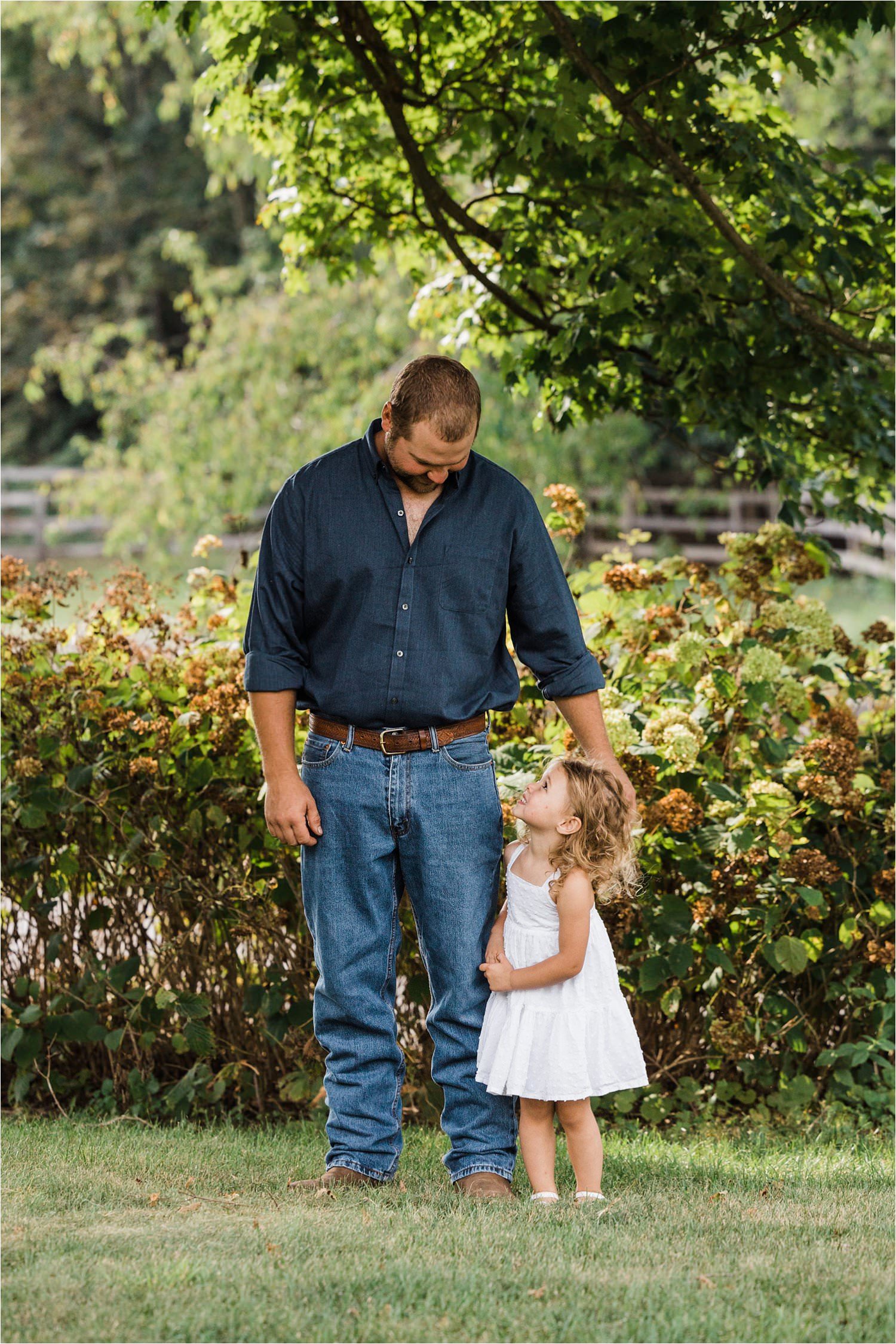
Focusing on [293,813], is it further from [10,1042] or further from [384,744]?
[10,1042]

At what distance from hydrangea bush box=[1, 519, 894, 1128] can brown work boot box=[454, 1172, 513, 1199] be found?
2.27 ft

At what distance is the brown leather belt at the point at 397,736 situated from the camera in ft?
9.46

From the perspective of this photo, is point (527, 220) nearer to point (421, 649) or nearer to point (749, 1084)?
point (421, 649)

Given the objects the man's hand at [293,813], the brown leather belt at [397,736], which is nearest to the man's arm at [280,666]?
the man's hand at [293,813]

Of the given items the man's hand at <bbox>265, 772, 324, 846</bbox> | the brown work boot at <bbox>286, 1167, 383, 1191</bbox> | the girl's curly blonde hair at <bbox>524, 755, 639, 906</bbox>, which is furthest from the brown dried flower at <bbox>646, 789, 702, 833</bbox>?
the brown work boot at <bbox>286, 1167, 383, 1191</bbox>

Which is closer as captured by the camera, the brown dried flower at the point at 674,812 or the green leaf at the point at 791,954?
the brown dried flower at the point at 674,812

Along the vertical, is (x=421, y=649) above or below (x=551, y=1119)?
above

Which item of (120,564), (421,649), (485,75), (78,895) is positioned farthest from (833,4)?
(78,895)

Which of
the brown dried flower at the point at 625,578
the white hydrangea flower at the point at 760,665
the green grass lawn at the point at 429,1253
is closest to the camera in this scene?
the green grass lawn at the point at 429,1253

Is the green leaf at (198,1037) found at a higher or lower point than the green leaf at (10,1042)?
higher

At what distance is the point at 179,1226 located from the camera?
2.55 metres

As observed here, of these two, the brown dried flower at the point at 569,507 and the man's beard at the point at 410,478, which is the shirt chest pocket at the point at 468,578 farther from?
the brown dried flower at the point at 569,507

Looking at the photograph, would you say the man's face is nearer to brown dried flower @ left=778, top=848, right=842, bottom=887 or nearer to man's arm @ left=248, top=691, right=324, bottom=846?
man's arm @ left=248, top=691, right=324, bottom=846

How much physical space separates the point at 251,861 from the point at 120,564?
1.00 m
